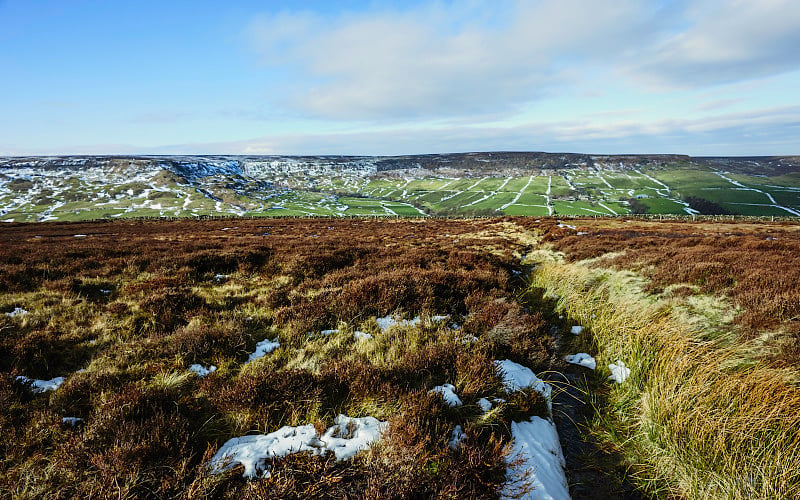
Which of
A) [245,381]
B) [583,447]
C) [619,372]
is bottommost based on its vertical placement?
[583,447]

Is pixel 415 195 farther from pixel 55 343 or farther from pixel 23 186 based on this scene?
pixel 23 186

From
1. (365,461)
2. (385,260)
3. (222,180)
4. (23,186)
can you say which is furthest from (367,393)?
(23,186)

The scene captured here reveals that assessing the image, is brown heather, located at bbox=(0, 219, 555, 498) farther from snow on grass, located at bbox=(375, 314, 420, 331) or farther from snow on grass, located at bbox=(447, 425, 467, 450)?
snow on grass, located at bbox=(375, 314, 420, 331)

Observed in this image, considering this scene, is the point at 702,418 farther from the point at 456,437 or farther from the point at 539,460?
the point at 456,437

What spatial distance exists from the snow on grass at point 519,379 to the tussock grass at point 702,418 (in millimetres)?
772

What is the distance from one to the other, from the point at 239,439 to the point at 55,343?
4.51 meters

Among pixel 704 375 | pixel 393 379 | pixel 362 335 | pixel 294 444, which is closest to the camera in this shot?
pixel 294 444

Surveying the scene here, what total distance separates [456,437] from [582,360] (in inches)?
146

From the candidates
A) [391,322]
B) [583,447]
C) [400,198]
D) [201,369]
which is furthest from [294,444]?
[400,198]

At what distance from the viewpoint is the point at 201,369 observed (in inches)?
192

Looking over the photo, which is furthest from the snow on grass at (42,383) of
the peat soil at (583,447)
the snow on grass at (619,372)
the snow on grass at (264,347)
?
the snow on grass at (619,372)

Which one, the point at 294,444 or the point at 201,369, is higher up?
the point at 294,444

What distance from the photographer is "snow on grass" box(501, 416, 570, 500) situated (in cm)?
309

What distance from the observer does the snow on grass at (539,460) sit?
3092mm
